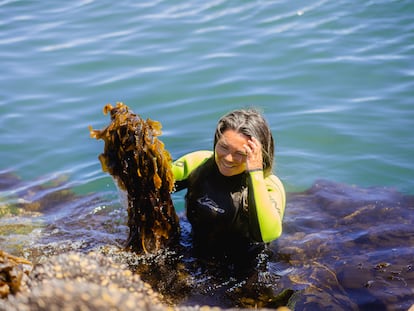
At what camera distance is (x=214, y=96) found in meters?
8.61

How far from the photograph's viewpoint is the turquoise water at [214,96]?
6.32m

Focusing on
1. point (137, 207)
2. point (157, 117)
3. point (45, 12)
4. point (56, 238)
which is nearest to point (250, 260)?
point (137, 207)

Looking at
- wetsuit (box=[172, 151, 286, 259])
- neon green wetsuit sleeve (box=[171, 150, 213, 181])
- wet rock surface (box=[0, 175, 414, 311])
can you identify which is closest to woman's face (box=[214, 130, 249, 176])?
wetsuit (box=[172, 151, 286, 259])

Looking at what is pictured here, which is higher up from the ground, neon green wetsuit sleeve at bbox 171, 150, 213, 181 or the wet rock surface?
neon green wetsuit sleeve at bbox 171, 150, 213, 181

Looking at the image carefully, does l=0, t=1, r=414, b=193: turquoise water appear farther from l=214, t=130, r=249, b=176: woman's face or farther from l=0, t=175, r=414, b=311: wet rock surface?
l=214, t=130, r=249, b=176: woman's face

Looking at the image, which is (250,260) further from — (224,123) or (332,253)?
(224,123)

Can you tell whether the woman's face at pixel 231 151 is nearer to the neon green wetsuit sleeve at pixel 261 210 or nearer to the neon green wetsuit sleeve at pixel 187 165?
the neon green wetsuit sleeve at pixel 261 210

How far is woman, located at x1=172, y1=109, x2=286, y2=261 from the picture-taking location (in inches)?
187

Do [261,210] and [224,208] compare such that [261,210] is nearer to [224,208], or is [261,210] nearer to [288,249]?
[224,208]

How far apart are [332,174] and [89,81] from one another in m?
4.21

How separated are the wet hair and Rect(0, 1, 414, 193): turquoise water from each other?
7.29 ft

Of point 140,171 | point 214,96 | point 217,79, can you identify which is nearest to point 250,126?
point 140,171

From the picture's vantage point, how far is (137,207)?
194 inches

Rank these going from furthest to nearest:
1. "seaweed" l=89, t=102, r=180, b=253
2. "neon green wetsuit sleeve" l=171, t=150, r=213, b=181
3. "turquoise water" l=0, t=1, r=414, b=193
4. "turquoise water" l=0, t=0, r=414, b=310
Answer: "turquoise water" l=0, t=1, r=414, b=193, "turquoise water" l=0, t=0, r=414, b=310, "neon green wetsuit sleeve" l=171, t=150, r=213, b=181, "seaweed" l=89, t=102, r=180, b=253
